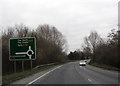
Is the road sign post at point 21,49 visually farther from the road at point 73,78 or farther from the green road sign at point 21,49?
the road at point 73,78

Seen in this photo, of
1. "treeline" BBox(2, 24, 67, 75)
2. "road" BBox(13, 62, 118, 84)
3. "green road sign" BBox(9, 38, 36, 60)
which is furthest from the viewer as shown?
"treeline" BBox(2, 24, 67, 75)

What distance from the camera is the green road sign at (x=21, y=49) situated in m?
25.2

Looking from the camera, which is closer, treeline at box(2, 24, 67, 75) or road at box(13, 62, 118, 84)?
road at box(13, 62, 118, 84)

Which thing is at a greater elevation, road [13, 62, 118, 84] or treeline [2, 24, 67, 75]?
treeline [2, 24, 67, 75]

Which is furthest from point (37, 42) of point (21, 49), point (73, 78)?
point (73, 78)

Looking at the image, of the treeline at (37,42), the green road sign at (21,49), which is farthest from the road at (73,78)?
the treeline at (37,42)

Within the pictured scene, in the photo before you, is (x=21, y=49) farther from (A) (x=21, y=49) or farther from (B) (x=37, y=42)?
(B) (x=37, y=42)

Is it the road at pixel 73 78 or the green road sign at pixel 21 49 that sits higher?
the green road sign at pixel 21 49

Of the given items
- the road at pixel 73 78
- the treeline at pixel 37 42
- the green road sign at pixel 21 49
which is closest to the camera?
the road at pixel 73 78

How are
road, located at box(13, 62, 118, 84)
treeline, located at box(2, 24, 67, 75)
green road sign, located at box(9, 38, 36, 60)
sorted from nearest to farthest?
road, located at box(13, 62, 118, 84) → green road sign, located at box(9, 38, 36, 60) → treeline, located at box(2, 24, 67, 75)

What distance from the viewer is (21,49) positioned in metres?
25.3

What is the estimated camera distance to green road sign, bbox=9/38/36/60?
2523 cm

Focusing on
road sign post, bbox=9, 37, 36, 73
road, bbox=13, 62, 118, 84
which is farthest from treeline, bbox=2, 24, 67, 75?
road, bbox=13, 62, 118, 84

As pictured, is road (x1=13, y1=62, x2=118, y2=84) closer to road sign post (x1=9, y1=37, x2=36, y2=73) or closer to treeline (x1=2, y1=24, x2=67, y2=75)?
road sign post (x1=9, y1=37, x2=36, y2=73)
